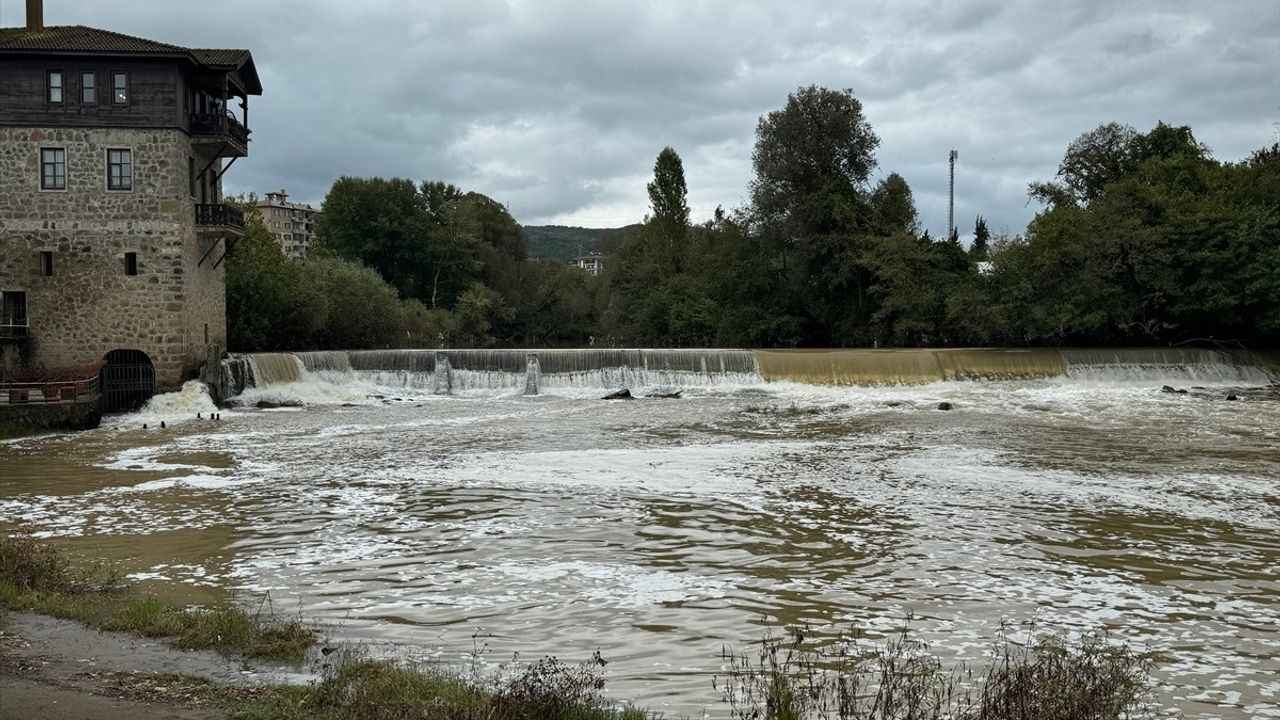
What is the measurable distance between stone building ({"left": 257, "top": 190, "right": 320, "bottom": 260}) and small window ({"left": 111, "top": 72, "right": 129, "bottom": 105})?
11840cm

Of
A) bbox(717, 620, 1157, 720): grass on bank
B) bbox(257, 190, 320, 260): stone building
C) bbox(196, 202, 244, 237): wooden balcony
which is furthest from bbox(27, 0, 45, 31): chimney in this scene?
bbox(257, 190, 320, 260): stone building

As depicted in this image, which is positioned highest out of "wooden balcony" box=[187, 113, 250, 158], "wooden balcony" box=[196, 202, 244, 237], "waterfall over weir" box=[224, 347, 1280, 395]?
"wooden balcony" box=[187, 113, 250, 158]

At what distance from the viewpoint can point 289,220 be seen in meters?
150

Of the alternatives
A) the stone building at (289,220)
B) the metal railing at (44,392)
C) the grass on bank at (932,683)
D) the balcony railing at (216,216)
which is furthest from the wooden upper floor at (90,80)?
the stone building at (289,220)

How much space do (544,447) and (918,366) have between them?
58.9 ft

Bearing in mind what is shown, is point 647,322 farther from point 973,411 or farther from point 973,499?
point 973,499

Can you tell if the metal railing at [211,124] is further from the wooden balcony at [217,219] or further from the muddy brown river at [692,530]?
the muddy brown river at [692,530]

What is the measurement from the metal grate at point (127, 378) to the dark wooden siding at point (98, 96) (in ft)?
21.4

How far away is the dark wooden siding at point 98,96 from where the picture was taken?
28141 millimetres

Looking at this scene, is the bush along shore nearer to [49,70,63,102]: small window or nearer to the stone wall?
the stone wall

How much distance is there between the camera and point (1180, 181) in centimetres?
4484

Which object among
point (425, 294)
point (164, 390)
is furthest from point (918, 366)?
point (425, 294)

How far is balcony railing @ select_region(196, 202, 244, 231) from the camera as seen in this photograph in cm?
3073

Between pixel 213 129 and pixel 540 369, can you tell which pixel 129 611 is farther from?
pixel 540 369
